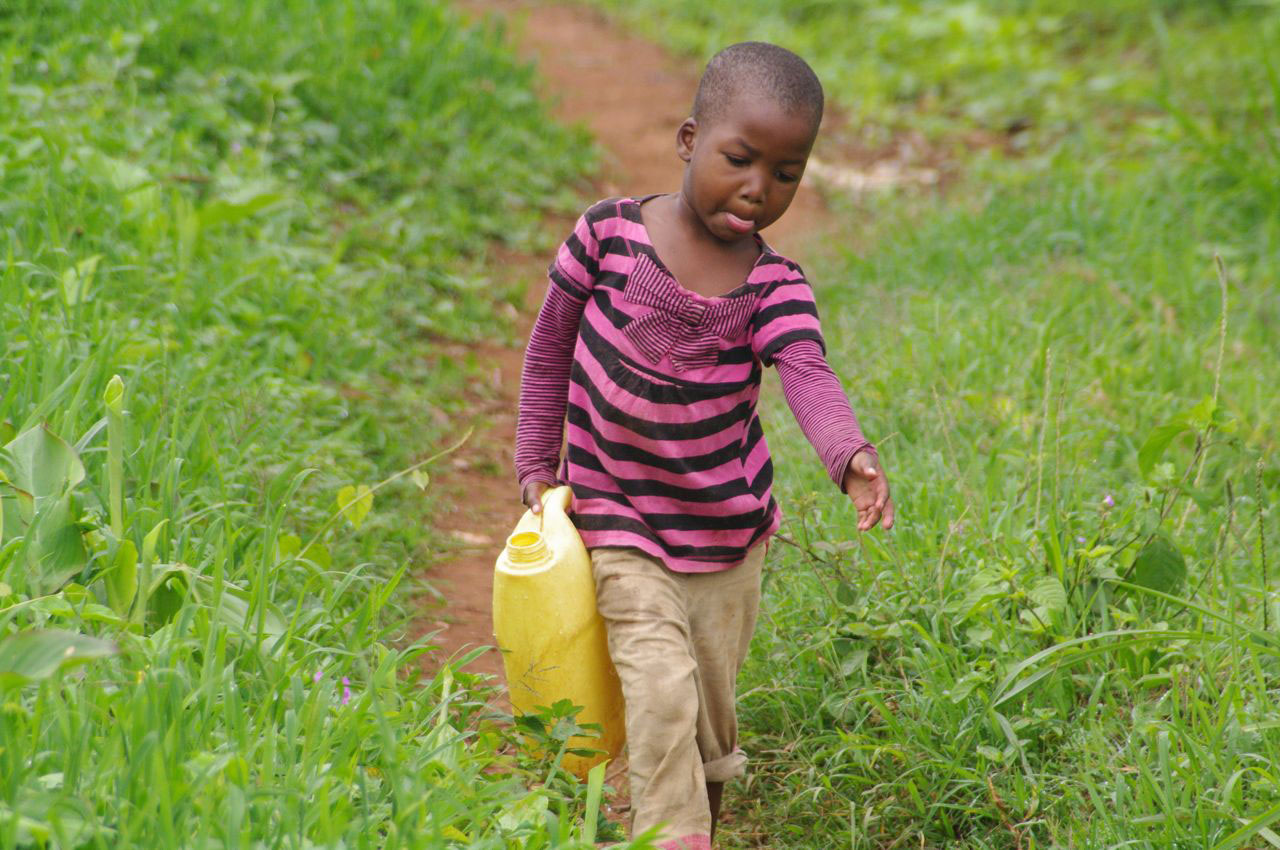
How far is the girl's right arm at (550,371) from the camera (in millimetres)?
2719

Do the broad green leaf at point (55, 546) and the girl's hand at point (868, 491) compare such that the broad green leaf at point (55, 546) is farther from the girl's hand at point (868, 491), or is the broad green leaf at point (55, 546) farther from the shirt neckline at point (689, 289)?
the girl's hand at point (868, 491)

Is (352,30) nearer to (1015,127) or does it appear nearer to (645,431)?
(1015,127)

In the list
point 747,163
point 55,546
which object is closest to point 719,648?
point 747,163

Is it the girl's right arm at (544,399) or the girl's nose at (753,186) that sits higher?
the girl's nose at (753,186)

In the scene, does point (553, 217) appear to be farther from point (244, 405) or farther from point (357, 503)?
point (357, 503)

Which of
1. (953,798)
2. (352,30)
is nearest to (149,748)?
(953,798)

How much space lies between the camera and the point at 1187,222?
5.84m

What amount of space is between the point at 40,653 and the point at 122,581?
0.54m

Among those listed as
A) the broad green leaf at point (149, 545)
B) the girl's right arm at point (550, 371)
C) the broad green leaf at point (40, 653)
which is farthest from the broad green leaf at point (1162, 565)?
the broad green leaf at point (40, 653)

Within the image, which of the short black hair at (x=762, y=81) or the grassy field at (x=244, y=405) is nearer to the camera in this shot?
the grassy field at (x=244, y=405)

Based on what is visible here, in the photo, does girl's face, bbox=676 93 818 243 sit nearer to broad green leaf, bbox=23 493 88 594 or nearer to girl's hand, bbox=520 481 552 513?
girl's hand, bbox=520 481 552 513

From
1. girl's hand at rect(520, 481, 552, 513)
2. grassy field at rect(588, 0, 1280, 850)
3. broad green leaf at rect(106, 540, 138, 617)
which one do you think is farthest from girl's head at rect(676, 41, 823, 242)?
broad green leaf at rect(106, 540, 138, 617)

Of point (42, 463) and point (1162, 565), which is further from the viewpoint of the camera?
point (1162, 565)

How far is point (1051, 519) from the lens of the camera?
9.84ft
